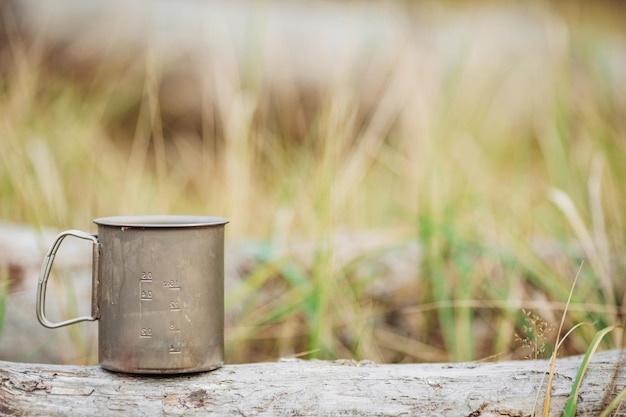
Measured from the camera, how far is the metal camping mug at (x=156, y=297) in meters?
1.08

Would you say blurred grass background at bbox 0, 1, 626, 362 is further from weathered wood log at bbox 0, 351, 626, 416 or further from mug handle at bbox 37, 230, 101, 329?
mug handle at bbox 37, 230, 101, 329

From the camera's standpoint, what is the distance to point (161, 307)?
108 centimetres

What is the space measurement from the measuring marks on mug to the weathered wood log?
0.07 meters

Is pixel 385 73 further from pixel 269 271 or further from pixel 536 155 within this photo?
pixel 269 271

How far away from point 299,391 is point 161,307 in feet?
0.75

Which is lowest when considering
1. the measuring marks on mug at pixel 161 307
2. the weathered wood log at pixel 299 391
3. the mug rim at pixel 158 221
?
the weathered wood log at pixel 299 391

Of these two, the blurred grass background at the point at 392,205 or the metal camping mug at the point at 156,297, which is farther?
the blurred grass background at the point at 392,205

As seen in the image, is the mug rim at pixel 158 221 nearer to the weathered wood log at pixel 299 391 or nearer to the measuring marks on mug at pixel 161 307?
the measuring marks on mug at pixel 161 307

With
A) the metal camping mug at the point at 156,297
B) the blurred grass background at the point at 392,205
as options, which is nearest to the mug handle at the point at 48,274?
the metal camping mug at the point at 156,297

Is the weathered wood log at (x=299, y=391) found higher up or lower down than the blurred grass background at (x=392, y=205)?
lower down

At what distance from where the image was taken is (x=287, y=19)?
3791mm

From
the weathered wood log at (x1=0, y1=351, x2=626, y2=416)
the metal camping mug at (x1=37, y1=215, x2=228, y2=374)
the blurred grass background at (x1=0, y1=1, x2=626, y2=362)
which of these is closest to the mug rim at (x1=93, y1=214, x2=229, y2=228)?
the metal camping mug at (x1=37, y1=215, x2=228, y2=374)

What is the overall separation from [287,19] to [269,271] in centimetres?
235

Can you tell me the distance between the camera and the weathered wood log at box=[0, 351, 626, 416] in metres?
1.05
